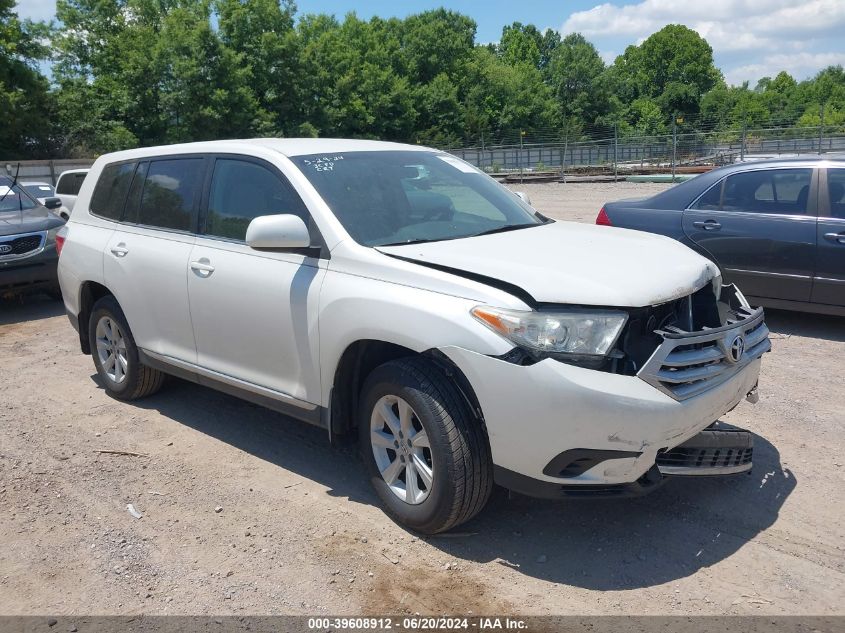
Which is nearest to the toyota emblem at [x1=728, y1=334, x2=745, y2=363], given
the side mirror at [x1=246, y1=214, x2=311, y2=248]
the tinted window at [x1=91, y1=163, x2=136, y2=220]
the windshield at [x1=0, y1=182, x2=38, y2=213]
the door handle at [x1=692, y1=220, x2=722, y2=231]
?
the side mirror at [x1=246, y1=214, x2=311, y2=248]

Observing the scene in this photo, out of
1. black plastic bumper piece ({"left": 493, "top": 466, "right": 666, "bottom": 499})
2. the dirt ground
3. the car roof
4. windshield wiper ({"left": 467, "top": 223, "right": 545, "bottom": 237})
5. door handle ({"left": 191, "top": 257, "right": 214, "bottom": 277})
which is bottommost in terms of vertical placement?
the dirt ground

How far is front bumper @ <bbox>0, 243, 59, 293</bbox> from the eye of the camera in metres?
9.20

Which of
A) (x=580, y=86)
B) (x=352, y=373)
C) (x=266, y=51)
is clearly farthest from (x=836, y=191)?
(x=580, y=86)

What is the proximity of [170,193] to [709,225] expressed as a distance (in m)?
4.92

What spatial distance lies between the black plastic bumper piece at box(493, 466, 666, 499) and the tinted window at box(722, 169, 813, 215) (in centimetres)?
469

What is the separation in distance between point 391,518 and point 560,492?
1.02m

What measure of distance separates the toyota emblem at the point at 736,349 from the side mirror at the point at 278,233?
2.15 m

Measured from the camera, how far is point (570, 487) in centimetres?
338

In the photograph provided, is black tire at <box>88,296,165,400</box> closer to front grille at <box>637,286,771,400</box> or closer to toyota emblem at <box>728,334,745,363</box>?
front grille at <box>637,286,771,400</box>

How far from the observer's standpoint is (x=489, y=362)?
3.32 m

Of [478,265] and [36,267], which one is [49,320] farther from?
[478,265]

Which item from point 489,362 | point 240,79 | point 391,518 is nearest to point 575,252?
point 489,362

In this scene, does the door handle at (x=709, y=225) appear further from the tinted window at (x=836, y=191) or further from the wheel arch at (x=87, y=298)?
the wheel arch at (x=87, y=298)

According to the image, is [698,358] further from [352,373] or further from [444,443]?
[352,373]
